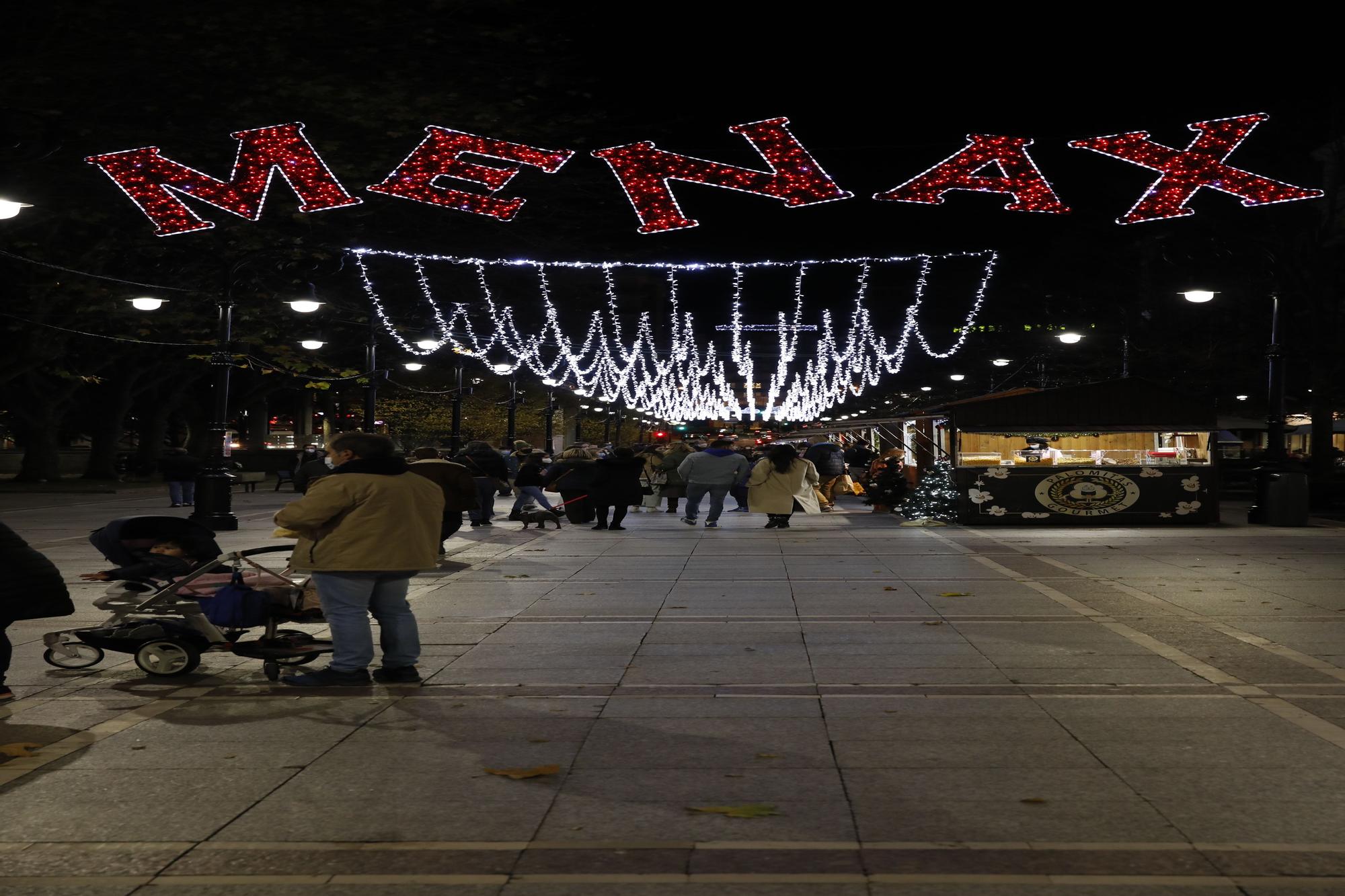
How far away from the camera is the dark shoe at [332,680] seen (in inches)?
319

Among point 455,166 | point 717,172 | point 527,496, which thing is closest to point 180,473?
point 527,496

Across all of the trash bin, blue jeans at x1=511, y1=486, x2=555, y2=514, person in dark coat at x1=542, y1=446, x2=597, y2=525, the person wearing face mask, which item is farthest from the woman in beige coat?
the trash bin

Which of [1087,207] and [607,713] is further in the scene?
[1087,207]

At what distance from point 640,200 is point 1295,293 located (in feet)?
83.0

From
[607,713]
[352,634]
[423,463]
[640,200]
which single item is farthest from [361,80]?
[607,713]

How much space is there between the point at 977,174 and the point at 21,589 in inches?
523

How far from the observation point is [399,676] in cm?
824

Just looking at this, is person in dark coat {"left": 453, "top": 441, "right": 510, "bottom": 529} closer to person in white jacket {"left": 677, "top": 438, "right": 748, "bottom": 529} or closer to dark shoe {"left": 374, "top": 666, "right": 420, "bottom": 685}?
person in white jacket {"left": 677, "top": 438, "right": 748, "bottom": 529}

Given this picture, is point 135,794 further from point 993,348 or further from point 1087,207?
point 993,348

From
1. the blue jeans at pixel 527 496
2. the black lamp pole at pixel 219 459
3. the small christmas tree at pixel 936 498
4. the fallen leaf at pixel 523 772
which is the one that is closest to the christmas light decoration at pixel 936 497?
the small christmas tree at pixel 936 498

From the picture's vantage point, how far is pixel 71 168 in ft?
69.4

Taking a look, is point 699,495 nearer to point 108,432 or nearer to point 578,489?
point 578,489

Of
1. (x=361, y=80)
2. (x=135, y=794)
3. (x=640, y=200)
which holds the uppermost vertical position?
(x=361, y=80)

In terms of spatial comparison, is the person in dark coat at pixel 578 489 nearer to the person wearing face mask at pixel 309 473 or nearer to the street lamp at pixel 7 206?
the person wearing face mask at pixel 309 473
